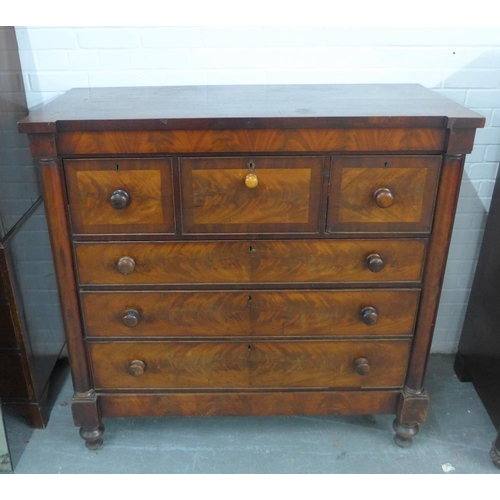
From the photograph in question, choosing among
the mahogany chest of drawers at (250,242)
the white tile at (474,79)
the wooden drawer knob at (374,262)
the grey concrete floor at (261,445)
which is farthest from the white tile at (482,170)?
the grey concrete floor at (261,445)

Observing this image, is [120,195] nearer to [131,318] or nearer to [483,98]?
[131,318]

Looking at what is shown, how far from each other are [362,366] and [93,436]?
A: 0.89 meters

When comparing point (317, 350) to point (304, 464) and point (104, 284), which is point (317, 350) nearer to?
point (304, 464)

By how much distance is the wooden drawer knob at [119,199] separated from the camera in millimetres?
1344

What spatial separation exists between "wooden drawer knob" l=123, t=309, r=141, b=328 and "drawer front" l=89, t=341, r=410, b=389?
9 centimetres

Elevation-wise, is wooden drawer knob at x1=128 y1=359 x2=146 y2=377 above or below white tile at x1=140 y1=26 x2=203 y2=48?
below

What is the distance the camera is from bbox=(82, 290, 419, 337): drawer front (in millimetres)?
1507

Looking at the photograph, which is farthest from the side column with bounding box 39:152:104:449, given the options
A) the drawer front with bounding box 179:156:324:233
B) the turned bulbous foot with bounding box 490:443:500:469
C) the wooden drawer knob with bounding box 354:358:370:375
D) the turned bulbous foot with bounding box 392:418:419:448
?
the turned bulbous foot with bounding box 490:443:500:469

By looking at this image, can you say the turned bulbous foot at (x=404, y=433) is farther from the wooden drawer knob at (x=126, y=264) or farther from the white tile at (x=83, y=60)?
the white tile at (x=83, y=60)

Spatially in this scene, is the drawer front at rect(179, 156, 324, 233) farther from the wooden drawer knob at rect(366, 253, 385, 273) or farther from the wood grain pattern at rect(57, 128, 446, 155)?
the wooden drawer knob at rect(366, 253, 385, 273)

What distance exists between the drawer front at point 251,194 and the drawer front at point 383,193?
0.06 meters

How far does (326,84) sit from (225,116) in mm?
659

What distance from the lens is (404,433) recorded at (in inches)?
66.9

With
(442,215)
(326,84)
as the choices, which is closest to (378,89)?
(326,84)
